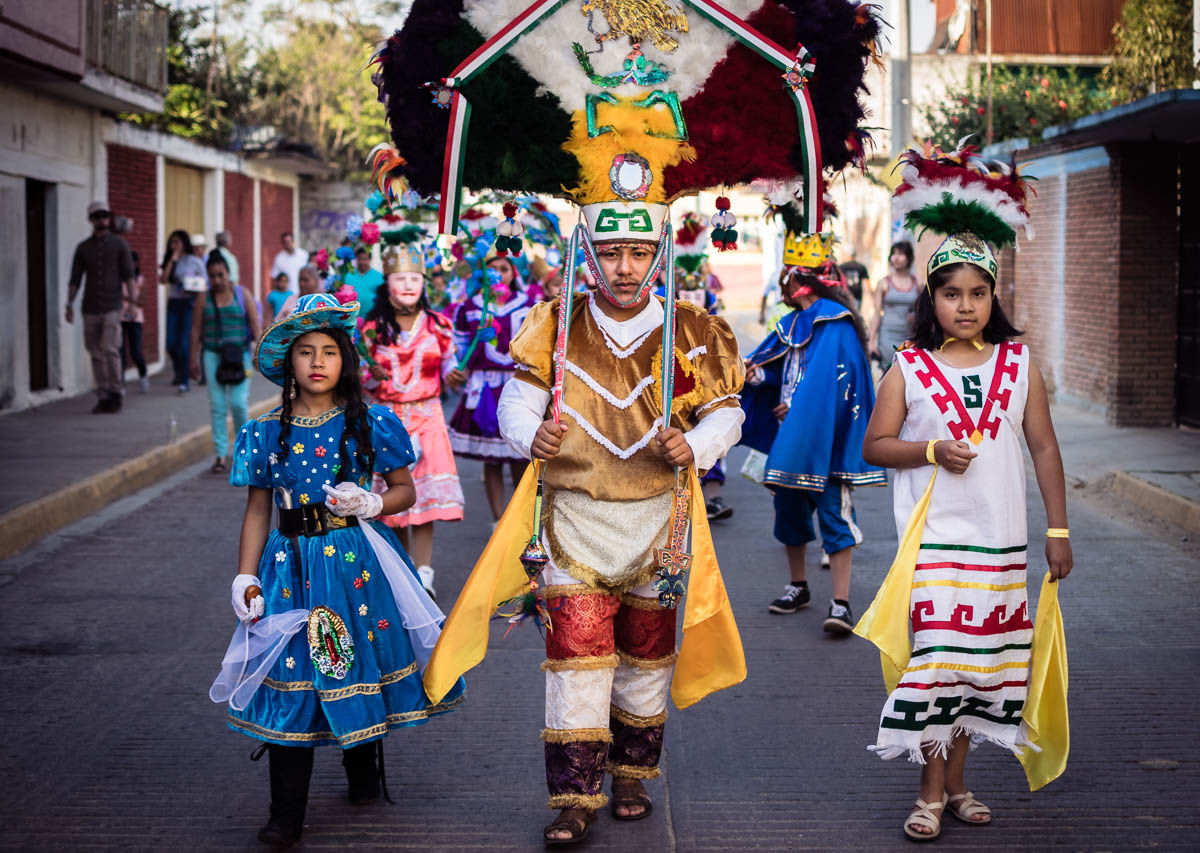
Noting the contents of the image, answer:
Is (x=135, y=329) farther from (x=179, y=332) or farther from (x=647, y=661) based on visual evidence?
(x=647, y=661)

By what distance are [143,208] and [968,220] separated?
63.7 feet

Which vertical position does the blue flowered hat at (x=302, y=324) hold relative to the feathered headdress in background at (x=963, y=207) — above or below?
below

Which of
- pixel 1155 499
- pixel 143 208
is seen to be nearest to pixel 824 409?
pixel 1155 499

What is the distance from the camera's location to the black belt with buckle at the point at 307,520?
463 centimetres

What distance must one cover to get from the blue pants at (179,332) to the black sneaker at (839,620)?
13.9 m

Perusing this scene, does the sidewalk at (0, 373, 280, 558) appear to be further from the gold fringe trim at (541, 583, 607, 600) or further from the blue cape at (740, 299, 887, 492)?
the gold fringe trim at (541, 583, 607, 600)

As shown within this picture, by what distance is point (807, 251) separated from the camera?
7.53 metres

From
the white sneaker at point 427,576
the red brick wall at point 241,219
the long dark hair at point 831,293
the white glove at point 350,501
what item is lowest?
the white sneaker at point 427,576

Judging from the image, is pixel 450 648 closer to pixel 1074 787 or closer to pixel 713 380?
pixel 713 380

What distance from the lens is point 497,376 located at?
9695mm

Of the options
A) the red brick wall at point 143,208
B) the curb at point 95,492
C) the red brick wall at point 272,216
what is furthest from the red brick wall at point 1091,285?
the red brick wall at point 272,216

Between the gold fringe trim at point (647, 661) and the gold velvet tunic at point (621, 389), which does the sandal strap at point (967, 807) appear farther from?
the gold velvet tunic at point (621, 389)

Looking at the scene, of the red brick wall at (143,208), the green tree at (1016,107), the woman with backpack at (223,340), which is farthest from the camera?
the green tree at (1016,107)

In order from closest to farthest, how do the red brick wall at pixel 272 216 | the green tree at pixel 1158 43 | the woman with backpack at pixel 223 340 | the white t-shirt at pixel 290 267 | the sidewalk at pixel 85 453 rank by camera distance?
the sidewalk at pixel 85 453 → the woman with backpack at pixel 223 340 → the green tree at pixel 1158 43 → the white t-shirt at pixel 290 267 → the red brick wall at pixel 272 216
